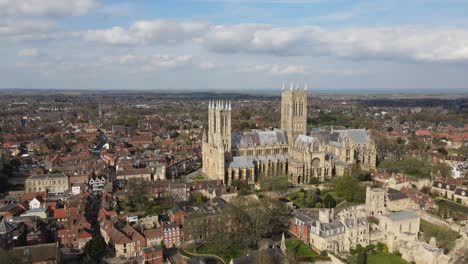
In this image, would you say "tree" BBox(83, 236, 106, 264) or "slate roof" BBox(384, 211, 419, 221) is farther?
"slate roof" BBox(384, 211, 419, 221)

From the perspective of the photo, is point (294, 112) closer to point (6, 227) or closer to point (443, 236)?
point (443, 236)

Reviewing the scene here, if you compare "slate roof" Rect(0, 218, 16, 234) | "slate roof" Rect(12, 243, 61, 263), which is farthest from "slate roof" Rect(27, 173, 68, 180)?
"slate roof" Rect(12, 243, 61, 263)

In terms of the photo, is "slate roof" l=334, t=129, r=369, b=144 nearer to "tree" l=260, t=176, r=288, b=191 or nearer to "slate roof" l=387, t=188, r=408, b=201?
"tree" l=260, t=176, r=288, b=191

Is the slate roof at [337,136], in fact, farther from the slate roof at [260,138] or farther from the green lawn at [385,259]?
the green lawn at [385,259]

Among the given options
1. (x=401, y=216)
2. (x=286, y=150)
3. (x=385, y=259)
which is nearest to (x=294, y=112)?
(x=286, y=150)

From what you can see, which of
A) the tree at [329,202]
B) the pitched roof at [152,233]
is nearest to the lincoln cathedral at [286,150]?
the tree at [329,202]

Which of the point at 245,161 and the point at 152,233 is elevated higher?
the point at 245,161
